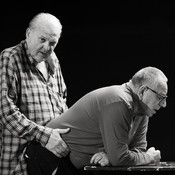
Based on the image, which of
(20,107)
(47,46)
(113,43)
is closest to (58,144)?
(20,107)

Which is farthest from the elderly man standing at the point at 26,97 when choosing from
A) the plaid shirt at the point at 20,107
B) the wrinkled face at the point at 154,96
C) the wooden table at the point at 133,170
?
the wrinkled face at the point at 154,96

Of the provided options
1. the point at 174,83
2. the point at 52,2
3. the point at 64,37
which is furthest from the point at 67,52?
the point at 174,83

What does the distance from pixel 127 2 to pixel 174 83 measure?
81cm

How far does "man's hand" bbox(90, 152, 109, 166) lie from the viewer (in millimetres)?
2549

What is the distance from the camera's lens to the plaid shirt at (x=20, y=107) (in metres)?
2.87

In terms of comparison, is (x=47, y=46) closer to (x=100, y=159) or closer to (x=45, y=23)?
(x=45, y=23)

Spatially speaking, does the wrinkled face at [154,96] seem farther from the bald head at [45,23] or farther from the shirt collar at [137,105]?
the bald head at [45,23]

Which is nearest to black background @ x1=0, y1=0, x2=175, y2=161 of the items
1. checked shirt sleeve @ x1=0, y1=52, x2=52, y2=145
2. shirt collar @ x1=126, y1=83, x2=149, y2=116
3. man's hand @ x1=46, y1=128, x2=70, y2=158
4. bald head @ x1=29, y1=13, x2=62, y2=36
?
bald head @ x1=29, y1=13, x2=62, y2=36

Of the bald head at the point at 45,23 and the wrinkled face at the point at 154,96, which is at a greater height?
the bald head at the point at 45,23

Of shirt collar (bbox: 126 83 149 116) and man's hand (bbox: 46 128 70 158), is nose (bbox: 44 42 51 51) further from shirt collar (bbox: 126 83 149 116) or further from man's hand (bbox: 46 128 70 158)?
shirt collar (bbox: 126 83 149 116)

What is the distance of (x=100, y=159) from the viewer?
101 inches

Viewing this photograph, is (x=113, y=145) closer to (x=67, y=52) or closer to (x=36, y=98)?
(x=36, y=98)

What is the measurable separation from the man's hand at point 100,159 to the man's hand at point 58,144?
187mm

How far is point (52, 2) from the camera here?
3.95 metres
